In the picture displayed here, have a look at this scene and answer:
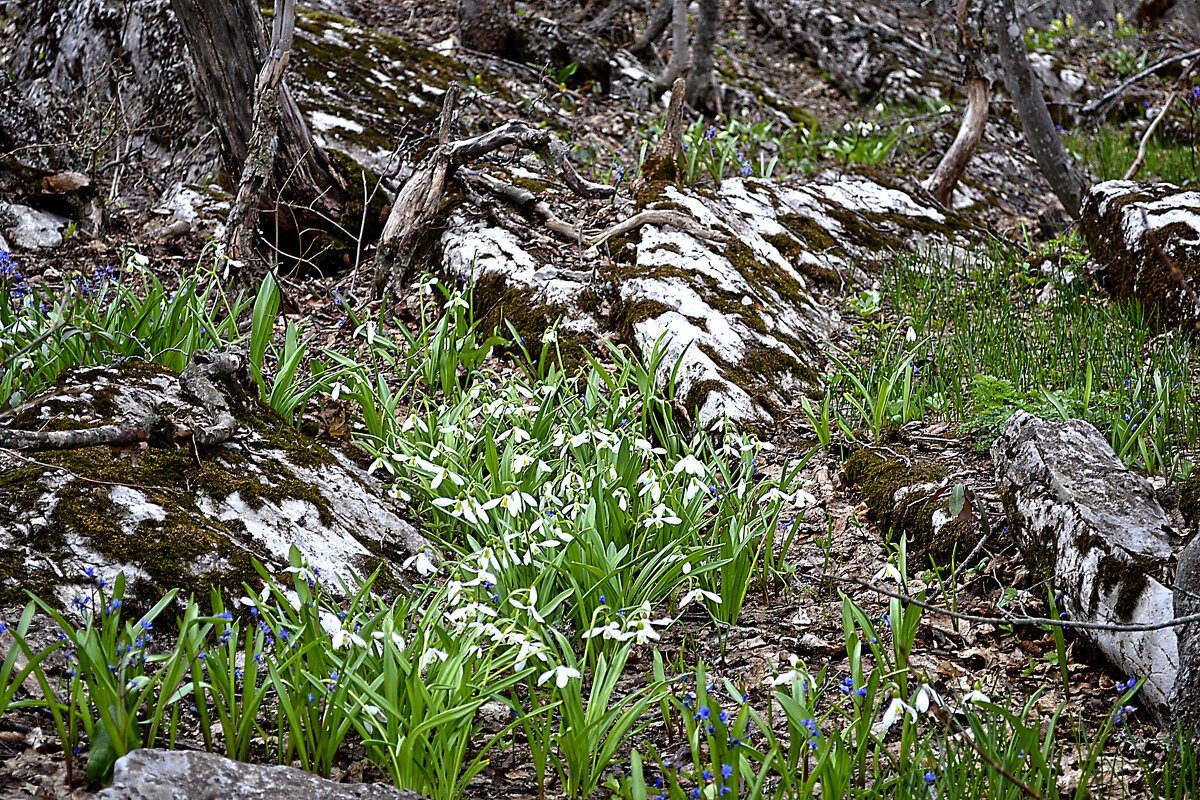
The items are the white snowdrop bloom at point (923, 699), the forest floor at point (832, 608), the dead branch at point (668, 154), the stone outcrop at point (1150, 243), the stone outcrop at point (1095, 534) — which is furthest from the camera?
the dead branch at point (668, 154)

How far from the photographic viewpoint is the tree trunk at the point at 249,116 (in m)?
4.85

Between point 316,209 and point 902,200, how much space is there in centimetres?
443

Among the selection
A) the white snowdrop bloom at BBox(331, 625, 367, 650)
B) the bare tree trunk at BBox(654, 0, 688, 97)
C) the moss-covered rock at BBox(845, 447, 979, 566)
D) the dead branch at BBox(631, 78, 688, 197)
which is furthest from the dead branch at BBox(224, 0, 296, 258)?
the bare tree trunk at BBox(654, 0, 688, 97)

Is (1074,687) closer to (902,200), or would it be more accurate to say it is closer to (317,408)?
(317,408)

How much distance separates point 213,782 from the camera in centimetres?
153

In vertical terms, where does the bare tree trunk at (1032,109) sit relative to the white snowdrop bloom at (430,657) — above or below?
above

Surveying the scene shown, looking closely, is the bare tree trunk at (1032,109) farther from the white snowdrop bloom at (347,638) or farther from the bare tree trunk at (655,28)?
the white snowdrop bloom at (347,638)

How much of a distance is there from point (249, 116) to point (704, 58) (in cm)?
474

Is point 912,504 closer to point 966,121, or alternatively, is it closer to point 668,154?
point 668,154

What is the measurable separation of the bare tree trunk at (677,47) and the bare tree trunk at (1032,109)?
3277mm

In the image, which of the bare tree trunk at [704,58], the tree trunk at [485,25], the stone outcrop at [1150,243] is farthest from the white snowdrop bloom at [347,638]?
the tree trunk at [485,25]

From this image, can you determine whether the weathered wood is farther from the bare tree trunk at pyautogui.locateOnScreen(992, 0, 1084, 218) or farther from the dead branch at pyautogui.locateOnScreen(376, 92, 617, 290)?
the bare tree trunk at pyautogui.locateOnScreen(992, 0, 1084, 218)

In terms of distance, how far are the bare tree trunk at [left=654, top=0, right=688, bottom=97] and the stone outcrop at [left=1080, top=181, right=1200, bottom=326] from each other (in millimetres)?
4436

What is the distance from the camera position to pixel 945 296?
461 centimetres
